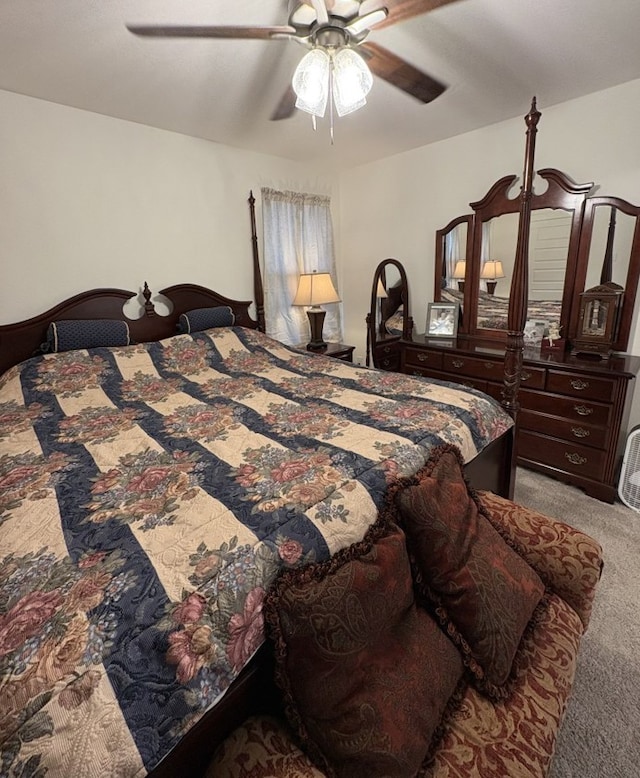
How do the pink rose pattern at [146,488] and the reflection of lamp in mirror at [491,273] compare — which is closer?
the pink rose pattern at [146,488]

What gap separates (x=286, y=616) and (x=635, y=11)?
2529 millimetres

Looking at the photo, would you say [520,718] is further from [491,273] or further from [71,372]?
[491,273]

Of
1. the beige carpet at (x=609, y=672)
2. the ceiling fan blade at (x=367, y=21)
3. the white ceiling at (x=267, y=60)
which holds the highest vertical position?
the white ceiling at (x=267, y=60)

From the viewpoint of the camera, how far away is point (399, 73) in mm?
1713

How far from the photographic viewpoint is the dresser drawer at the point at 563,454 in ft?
7.59

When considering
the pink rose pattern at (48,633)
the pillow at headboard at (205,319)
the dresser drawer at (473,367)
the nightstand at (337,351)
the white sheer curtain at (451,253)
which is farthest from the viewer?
the nightstand at (337,351)

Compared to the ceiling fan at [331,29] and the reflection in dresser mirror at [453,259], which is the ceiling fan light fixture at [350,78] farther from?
the reflection in dresser mirror at [453,259]

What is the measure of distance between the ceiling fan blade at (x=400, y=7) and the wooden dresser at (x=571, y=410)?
184 centimetres

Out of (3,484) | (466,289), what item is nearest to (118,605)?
(3,484)

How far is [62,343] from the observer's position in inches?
92.5

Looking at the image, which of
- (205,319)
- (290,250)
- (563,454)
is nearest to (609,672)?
(563,454)

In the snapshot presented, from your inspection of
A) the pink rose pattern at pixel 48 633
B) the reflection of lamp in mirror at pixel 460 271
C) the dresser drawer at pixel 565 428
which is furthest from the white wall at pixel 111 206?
the dresser drawer at pixel 565 428

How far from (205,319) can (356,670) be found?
2.57 metres

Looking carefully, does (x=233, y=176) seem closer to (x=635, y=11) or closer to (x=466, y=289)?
(x=466, y=289)
